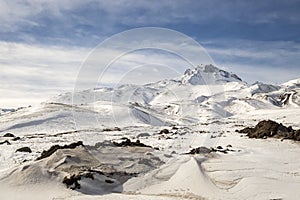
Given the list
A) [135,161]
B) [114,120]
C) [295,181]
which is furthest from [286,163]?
[114,120]

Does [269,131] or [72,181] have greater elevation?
[269,131]

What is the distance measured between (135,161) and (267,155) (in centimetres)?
998

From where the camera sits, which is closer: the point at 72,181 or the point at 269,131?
the point at 72,181

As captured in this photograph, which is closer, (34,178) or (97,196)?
(97,196)

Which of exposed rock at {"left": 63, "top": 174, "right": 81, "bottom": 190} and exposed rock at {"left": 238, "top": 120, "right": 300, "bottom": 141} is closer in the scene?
exposed rock at {"left": 63, "top": 174, "right": 81, "bottom": 190}

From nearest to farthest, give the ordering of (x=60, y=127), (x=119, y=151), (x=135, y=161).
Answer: (x=135, y=161), (x=119, y=151), (x=60, y=127)

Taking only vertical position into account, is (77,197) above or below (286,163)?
below

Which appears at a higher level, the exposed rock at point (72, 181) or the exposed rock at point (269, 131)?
the exposed rock at point (269, 131)

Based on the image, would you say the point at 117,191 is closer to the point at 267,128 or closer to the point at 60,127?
the point at 267,128

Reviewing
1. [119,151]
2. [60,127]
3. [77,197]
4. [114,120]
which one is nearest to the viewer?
[77,197]

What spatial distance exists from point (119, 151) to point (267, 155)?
10.5 metres

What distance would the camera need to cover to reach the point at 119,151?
24016 mm

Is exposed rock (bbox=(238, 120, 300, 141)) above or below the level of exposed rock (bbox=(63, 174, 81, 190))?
above

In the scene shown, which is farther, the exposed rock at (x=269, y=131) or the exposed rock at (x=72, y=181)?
the exposed rock at (x=269, y=131)
